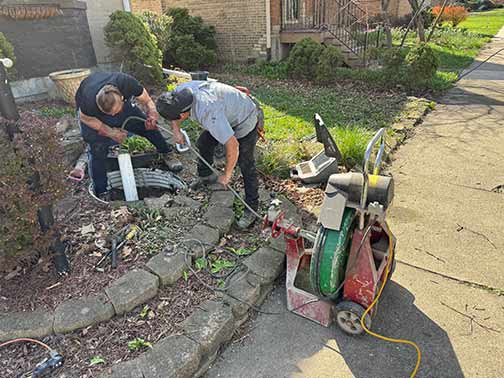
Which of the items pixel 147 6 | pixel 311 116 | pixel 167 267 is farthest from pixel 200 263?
pixel 147 6

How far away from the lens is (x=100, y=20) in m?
6.87

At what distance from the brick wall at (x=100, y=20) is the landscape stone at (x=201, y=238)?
531 cm

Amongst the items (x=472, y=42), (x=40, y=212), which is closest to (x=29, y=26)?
(x=40, y=212)

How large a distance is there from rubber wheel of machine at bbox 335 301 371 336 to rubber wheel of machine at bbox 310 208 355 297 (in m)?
0.12

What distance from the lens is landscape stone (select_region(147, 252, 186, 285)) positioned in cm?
251

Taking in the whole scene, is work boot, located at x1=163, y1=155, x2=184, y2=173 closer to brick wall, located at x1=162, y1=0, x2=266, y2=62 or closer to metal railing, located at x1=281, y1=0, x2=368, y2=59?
metal railing, located at x1=281, y1=0, x2=368, y2=59

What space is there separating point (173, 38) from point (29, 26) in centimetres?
485

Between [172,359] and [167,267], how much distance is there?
0.69 m

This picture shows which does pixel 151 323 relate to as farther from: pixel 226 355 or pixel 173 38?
pixel 173 38

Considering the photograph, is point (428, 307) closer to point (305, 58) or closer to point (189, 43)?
point (305, 58)

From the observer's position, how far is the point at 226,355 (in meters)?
2.24

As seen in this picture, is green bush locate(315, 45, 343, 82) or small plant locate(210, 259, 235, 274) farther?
green bush locate(315, 45, 343, 82)

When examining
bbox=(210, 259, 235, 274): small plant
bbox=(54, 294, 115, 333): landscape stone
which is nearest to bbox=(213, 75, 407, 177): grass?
bbox=(210, 259, 235, 274): small plant

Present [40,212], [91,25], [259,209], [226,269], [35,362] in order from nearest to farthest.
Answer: [35,362] < [40,212] < [226,269] < [259,209] < [91,25]
